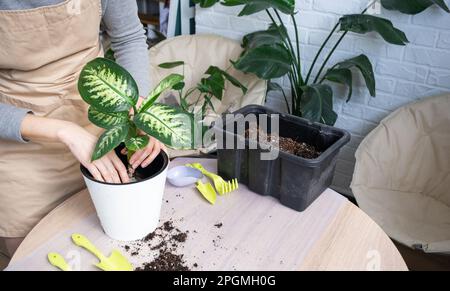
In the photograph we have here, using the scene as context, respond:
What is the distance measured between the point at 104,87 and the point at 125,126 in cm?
8

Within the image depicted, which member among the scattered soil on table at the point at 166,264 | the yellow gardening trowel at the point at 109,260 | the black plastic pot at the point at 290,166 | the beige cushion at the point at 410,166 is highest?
the black plastic pot at the point at 290,166

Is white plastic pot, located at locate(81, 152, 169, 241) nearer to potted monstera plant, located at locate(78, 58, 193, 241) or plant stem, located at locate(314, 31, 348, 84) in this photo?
potted monstera plant, located at locate(78, 58, 193, 241)

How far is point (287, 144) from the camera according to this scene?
987 mm

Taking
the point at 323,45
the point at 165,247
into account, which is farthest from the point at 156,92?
the point at 323,45

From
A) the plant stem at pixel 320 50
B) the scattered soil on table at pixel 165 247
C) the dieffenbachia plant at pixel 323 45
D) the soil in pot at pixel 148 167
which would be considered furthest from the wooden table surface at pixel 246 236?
the plant stem at pixel 320 50

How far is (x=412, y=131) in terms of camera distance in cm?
157

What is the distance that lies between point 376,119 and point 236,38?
2.57ft

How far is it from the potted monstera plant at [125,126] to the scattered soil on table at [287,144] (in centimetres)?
28

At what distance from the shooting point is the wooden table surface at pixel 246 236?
30.7 inches

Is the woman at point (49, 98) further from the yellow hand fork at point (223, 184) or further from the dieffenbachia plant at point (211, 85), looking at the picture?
the dieffenbachia plant at point (211, 85)

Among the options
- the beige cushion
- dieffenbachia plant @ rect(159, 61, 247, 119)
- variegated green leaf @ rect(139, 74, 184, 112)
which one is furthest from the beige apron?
the beige cushion

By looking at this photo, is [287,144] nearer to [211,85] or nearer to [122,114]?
[122,114]

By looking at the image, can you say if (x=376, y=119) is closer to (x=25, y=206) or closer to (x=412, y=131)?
(x=412, y=131)
